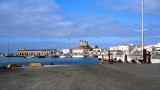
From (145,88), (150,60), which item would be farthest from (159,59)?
(145,88)

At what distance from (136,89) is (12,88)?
6.93 metres

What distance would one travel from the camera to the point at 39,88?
18359 millimetres

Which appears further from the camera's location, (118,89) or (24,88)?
(24,88)

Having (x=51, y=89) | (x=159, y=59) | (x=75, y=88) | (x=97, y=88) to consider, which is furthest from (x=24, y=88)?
(x=159, y=59)

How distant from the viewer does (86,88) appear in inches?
703

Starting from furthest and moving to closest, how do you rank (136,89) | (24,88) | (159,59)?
(159,59)
(24,88)
(136,89)

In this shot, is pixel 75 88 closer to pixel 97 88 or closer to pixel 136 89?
pixel 97 88

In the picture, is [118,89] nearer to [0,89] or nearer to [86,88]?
[86,88]

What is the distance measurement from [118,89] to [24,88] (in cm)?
531

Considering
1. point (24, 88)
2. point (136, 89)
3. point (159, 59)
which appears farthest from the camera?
point (159, 59)

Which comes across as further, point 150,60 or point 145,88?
point 150,60

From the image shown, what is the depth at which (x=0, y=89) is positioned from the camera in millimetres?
18219

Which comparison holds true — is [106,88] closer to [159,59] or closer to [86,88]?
[86,88]

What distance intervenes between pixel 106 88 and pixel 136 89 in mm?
1624
